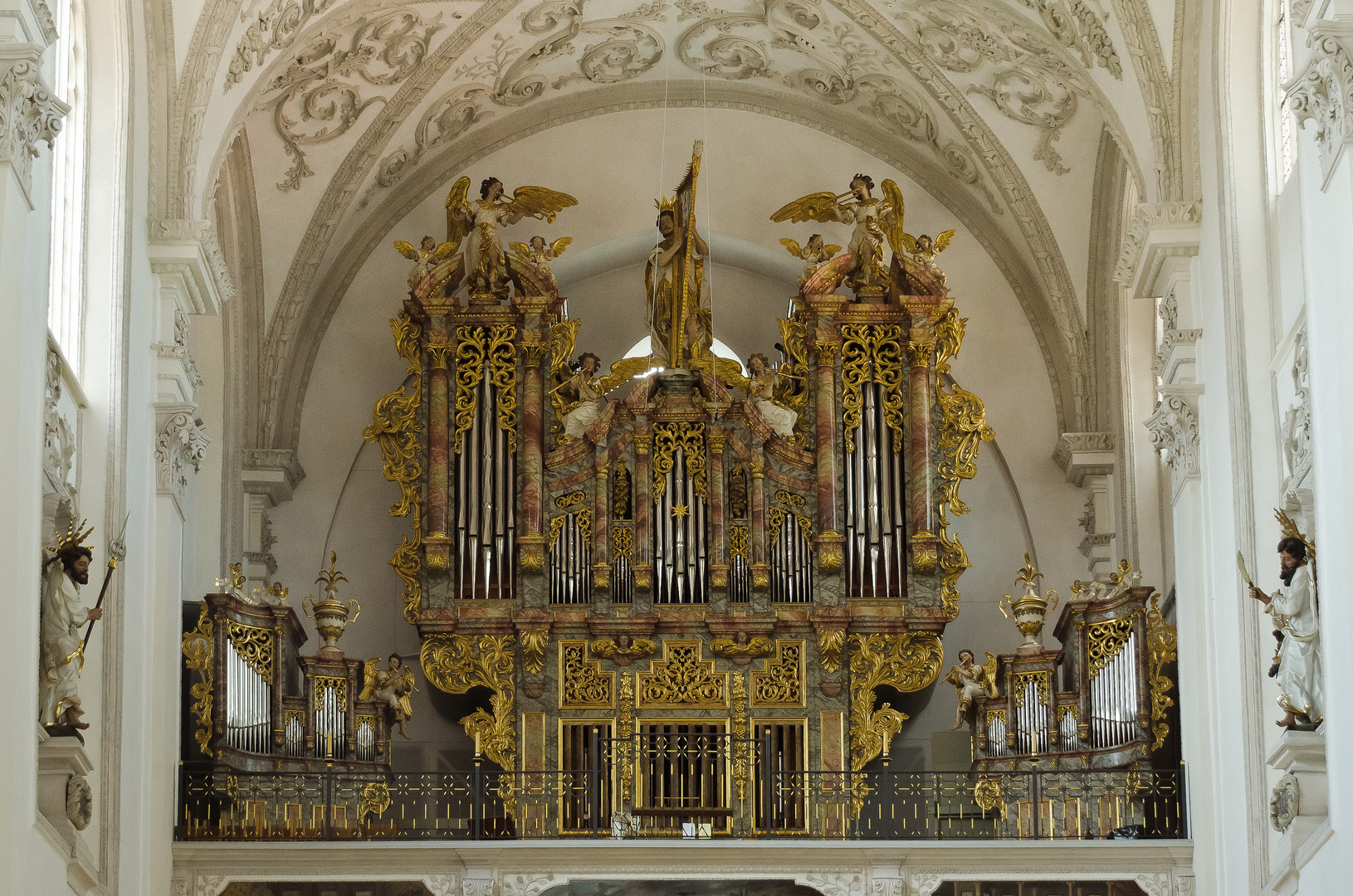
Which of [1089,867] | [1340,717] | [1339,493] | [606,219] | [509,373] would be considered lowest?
[1089,867]

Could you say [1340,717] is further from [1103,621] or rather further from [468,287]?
[468,287]

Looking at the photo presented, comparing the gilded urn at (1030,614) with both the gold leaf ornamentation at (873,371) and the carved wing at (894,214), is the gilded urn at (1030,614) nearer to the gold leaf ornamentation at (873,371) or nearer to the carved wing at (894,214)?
the gold leaf ornamentation at (873,371)

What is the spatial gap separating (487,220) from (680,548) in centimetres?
373

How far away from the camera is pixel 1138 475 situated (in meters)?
21.6

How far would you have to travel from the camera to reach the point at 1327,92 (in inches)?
512

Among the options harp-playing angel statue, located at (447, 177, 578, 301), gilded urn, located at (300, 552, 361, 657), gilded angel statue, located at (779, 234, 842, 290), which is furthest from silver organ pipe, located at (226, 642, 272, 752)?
gilded angel statue, located at (779, 234, 842, 290)

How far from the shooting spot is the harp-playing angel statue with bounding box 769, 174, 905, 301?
21.5m

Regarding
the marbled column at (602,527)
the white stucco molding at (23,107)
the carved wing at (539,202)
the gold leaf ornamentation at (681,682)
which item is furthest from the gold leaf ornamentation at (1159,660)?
the white stucco molding at (23,107)

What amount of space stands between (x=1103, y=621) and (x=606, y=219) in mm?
7293

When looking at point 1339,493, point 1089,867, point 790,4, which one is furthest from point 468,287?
point 1339,493

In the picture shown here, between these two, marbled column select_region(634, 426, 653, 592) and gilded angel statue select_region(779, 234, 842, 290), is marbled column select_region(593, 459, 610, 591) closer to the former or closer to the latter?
marbled column select_region(634, 426, 653, 592)

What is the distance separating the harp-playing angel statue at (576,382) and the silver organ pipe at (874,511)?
2.20 m

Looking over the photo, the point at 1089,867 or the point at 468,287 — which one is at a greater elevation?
the point at 468,287

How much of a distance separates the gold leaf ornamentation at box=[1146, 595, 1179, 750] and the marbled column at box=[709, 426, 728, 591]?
3818mm
